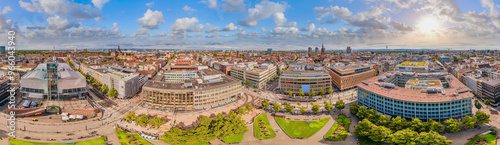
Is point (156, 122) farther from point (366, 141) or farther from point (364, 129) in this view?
point (366, 141)

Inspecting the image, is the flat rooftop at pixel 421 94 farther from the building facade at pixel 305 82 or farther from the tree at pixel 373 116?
the building facade at pixel 305 82

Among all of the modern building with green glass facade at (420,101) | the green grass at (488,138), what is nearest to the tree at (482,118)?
the green grass at (488,138)

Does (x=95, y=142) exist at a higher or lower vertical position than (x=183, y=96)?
lower

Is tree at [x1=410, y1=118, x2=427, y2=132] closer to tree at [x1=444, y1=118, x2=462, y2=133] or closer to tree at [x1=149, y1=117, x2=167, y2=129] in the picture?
tree at [x1=444, y1=118, x2=462, y2=133]

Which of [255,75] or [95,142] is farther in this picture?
[255,75]

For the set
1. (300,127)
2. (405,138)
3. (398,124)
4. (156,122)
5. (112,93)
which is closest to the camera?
(405,138)

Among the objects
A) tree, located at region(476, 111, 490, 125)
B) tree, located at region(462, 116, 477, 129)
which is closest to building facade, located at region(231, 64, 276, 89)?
tree, located at region(462, 116, 477, 129)

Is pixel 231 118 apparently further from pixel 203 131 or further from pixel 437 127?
pixel 437 127

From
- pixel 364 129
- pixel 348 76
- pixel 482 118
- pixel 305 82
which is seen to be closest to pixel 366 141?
pixel 364 129
